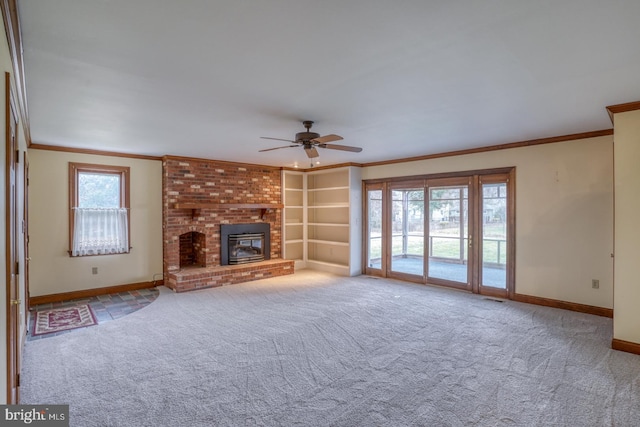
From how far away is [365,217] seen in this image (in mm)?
7520

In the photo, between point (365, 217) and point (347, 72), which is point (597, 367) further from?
point (365, 217)

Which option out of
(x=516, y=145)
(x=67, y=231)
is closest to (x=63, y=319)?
(x=67, y=231)

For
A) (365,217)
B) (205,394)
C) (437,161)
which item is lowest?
(205,394)

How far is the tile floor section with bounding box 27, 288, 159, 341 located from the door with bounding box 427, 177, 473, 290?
207 inches

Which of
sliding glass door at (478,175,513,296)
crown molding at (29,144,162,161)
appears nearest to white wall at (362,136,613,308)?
sliding glass door at (478,175,513,296)

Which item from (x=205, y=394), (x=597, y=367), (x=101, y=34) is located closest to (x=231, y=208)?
(x=205, y=394)

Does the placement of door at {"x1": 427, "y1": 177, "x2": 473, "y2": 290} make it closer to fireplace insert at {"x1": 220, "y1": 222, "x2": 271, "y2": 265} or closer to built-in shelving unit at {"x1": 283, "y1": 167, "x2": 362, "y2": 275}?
built-in shelving unit at {"x1": 283, "y1": 167, "x2": 362, "y2": 275}

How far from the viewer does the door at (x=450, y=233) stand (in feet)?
19.5

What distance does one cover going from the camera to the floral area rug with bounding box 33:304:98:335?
13.7 ft

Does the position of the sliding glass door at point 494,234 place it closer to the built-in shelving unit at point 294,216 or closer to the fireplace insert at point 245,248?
the built-in shelving unit at point 294,216

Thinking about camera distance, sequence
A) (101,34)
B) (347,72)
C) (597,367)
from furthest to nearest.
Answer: (597,367) < (347,72) < (101,34)

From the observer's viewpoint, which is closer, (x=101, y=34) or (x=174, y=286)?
(x=101, y=34)

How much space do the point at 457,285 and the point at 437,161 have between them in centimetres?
237

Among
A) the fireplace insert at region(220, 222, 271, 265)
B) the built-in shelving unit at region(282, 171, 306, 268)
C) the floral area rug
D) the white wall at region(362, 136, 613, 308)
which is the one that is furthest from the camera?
the built-in shelving unit at region(282, 171, 306, 268)
